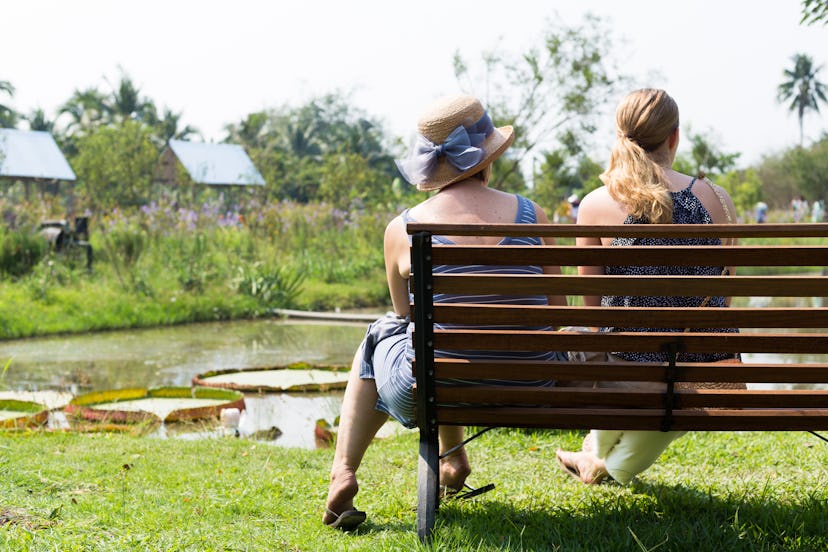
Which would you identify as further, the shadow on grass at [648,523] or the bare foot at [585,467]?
the bare foot at [585,467]

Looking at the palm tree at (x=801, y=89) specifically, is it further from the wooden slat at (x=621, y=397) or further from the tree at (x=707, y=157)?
the wooden slat at (x=621, y=397)

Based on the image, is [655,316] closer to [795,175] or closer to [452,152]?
[452,152]

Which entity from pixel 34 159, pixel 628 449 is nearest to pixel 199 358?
pixel 628 449

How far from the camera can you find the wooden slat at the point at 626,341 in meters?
2.47

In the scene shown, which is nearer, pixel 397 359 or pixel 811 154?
pixel 397 359

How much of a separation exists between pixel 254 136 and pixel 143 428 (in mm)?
56586

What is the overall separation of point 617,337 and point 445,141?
0.86 m

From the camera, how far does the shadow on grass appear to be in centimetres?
253

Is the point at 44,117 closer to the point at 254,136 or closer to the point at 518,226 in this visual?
the point at 254,136

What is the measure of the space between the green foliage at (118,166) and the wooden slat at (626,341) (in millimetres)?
37204

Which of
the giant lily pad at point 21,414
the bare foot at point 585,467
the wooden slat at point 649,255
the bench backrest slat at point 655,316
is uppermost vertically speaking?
the wooden slat at point 649,255

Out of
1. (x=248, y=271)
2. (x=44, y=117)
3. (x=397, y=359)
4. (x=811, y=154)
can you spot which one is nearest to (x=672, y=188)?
(x=397, y=359)

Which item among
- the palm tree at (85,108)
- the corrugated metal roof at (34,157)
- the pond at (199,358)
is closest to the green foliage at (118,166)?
the corrugated metal roof at (34,157)

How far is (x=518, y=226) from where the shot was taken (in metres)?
2.40
